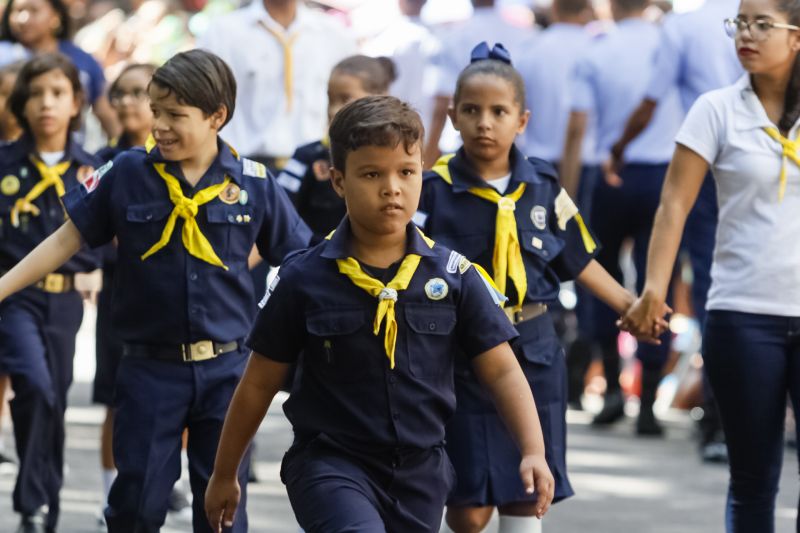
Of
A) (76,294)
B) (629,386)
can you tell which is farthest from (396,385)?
(629,386)

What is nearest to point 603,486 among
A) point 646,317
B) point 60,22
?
point 646,317

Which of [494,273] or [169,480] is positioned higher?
[494,273]

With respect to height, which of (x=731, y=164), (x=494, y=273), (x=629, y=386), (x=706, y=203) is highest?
(x=731, y=164)

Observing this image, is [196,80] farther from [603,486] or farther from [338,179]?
[603,486]

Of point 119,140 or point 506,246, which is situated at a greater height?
point 506,246

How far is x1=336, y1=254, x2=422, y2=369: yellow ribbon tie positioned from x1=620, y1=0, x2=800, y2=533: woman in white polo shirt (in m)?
1.53

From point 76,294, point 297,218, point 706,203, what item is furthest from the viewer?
point 706,203

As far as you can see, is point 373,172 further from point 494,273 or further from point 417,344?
point 494,273

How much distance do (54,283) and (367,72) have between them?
5.52 ft

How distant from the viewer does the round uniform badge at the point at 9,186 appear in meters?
7.80

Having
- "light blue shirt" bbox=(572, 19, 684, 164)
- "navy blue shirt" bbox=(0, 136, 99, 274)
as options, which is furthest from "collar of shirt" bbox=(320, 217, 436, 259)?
"light blue shirt" bbox=(572, 19, 684, 164)

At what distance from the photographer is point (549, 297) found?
6395 millimetres

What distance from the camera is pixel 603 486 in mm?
9016

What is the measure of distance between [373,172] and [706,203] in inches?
185
